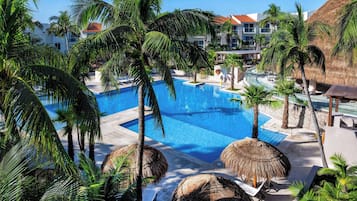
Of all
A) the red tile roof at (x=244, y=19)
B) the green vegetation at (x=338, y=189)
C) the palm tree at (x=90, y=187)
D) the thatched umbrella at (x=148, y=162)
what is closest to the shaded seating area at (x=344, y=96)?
the green vegetation at (x=338, y=189)

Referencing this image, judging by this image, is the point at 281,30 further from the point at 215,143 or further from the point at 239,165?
the point at 215,143

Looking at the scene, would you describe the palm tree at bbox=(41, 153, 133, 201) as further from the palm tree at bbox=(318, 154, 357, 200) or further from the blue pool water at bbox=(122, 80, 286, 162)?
the blue pool water at bbox=(122, 80, 286, 162)

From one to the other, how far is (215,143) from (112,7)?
36.0ft

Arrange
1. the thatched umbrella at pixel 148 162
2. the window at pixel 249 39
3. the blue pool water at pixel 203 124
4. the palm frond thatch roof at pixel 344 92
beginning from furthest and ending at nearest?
1. the window at pixel 249 39
2. the blue pool water at pixel 203 124
3. the palm frond thatch roof at pixel 344 92
4. the thatched umbrella at pixel 148 162

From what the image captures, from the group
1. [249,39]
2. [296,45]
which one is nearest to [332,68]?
[296,45]

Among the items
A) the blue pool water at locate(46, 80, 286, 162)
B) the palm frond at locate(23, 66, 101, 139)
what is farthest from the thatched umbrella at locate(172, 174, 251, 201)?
the blue pool water at locate(46, 80, 286, 162)

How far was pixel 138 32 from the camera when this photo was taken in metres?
7.73

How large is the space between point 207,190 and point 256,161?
301 centimetres

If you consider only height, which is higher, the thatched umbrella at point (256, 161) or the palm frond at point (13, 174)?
the palm frond at point (13, 174)

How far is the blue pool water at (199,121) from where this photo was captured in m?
16.7

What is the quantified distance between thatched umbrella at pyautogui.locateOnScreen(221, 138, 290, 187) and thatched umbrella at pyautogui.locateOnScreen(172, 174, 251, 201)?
204 centimetres

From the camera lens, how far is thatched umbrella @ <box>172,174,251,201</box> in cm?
827

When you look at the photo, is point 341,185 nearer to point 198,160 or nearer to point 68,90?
point 68,90

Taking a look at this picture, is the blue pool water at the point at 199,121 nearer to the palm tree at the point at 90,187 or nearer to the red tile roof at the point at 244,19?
the palm tree at the point at 90,187
